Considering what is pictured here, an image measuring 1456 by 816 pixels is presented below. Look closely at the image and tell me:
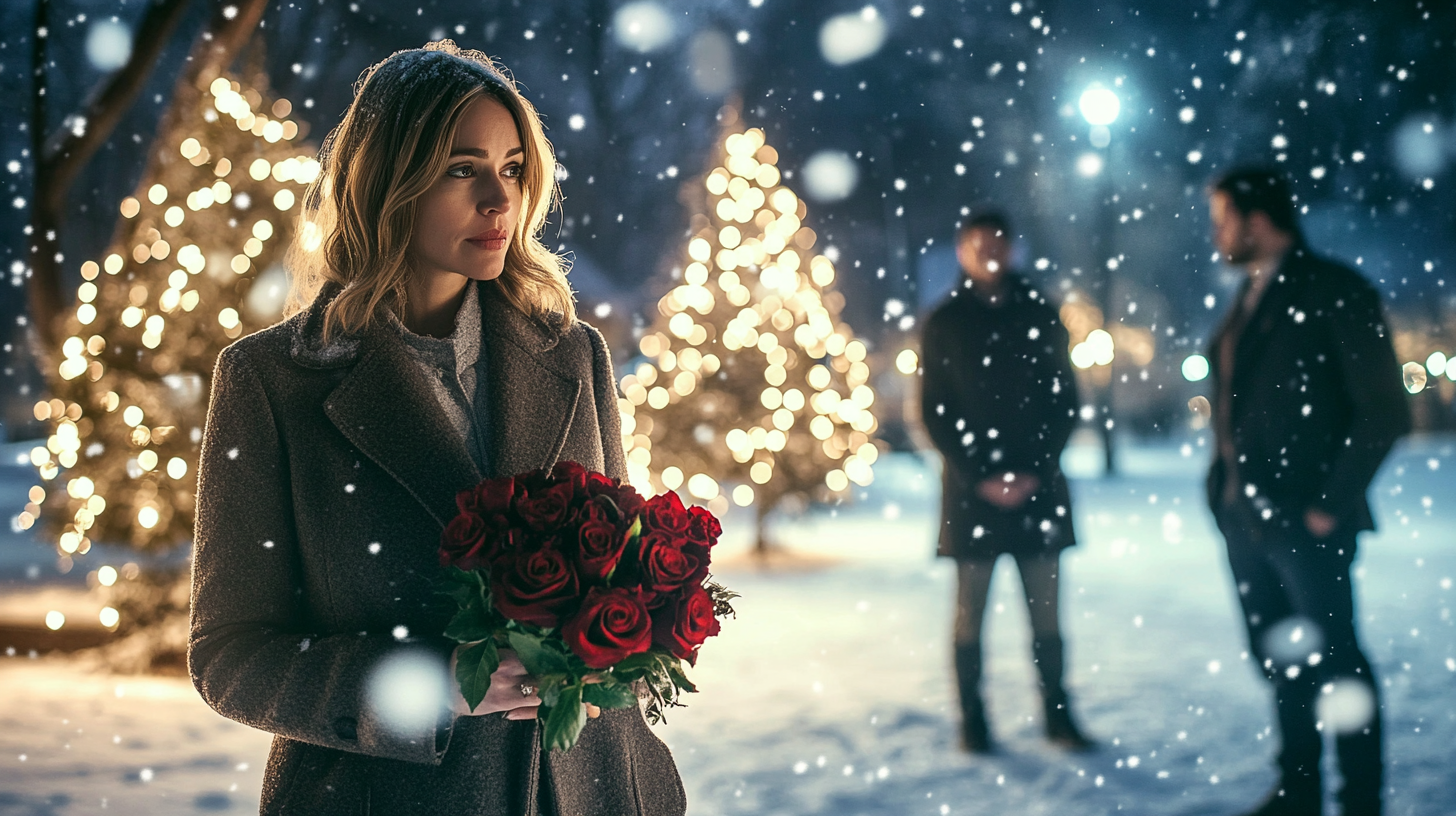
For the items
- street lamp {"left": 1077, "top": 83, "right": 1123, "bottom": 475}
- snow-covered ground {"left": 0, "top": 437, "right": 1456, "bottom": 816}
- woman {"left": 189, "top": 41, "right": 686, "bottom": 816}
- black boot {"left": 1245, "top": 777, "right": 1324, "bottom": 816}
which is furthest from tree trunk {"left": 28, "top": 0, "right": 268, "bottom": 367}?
street lamp {"left": 1077, "top": 83, "right": 1123, "bottom": 475}

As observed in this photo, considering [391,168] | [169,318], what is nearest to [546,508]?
[391,168]

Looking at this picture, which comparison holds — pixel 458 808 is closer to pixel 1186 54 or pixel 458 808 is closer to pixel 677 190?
pixel 1186 54

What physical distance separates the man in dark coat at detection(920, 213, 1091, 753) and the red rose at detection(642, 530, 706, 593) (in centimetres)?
248

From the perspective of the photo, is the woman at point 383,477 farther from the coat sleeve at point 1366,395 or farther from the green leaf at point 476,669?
the coat sleeve at point 1366,395

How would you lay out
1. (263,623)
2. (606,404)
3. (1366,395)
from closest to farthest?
(263,623)
(606,404)
(1366,395)

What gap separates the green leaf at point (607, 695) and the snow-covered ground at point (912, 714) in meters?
2.48

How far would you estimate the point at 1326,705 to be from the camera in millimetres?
2863

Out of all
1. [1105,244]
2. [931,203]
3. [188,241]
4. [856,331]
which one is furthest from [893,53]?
[188,241]

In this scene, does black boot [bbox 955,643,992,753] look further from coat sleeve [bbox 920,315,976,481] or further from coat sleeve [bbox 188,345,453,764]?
coat sleeve [bbox 188,345,453,764]

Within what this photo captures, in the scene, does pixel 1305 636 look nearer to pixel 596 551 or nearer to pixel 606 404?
pixel 606 404

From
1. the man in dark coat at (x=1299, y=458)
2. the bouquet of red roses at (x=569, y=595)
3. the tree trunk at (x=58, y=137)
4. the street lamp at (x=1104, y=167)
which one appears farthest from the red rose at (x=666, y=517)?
the street lamp at (x=1104, y=167)

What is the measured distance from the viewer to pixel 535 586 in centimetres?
100

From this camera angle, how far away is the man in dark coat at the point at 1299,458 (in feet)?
8.91

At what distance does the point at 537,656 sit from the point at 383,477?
0.38m
